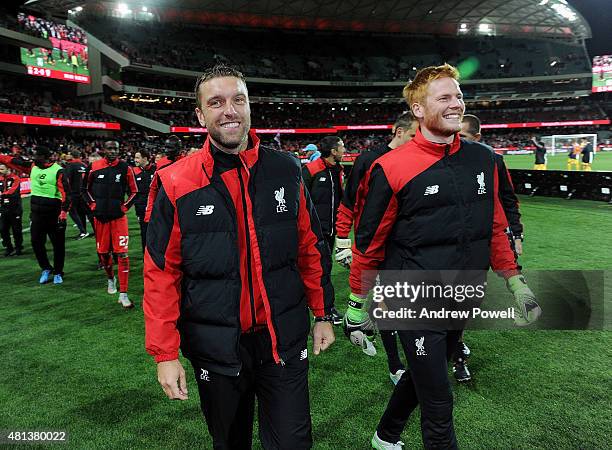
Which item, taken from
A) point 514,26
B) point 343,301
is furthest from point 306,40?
point 343,301

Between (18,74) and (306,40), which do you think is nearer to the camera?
(18,74)

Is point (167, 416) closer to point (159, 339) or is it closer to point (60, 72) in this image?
point (159, 339)

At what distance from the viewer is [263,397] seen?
7.08ft

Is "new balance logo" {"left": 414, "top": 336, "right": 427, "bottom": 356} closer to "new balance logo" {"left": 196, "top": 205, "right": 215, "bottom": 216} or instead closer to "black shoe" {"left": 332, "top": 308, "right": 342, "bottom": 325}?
"new balance logo" {"left": 196, "top": 205, "right": 215, "bottom": 216}

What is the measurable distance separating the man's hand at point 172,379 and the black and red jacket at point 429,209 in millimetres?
1131

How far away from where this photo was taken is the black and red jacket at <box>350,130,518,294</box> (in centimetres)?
234

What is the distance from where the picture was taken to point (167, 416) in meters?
3.62

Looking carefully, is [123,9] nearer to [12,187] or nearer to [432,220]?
[12,187]

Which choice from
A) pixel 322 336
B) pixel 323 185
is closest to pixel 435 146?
pixel 322 336

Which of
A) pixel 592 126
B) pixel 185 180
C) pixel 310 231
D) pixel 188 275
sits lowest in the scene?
pixel 188 275

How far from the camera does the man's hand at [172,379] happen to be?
6.49 feet

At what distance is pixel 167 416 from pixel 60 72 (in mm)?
42516

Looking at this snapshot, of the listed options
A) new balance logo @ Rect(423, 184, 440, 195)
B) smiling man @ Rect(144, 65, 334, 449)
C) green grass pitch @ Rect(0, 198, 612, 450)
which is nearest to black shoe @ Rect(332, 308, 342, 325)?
green grass pitch @ Rect(0, 198, 612, 450)

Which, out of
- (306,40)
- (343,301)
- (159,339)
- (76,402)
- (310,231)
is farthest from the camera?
(306,40)
